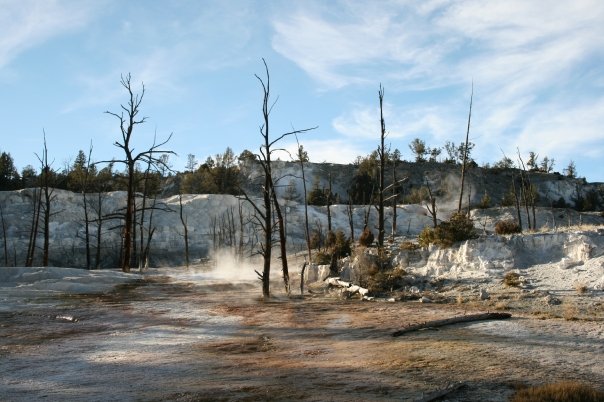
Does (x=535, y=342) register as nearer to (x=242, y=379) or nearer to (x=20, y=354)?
(x=242, y=379)

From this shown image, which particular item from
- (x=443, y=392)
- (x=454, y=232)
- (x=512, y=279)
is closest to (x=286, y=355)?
(x=443, y=392)

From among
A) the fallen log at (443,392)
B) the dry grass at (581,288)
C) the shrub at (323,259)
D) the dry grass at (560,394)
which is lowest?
the fallen log at (443,392)

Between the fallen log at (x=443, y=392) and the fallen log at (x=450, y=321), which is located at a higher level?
the fallen log at (x=443, y=392)

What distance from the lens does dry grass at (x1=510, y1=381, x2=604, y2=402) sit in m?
4.93

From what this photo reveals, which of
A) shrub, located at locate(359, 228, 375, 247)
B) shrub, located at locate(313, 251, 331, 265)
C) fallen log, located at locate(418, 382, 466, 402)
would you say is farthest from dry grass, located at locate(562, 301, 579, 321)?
shrub, located at locate(359, 228, 375, 247)

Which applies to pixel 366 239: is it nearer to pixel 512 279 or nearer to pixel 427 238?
pixel 427 238

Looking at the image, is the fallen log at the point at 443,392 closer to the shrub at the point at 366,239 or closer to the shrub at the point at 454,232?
the shrub at the point at 454,232

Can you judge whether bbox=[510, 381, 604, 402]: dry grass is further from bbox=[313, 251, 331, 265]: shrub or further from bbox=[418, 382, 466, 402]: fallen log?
bbox=[313, 251, 331, 265]: shrub

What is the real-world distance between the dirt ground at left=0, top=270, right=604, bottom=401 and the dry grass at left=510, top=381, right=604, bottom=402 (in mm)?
273

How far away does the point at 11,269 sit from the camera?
21.3m

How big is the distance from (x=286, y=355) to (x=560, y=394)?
13.0ft

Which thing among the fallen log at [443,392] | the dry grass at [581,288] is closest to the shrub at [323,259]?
the dry grass at [581,288]

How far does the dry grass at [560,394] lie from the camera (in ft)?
16.2

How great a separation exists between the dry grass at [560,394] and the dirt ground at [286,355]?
0.89 ft
